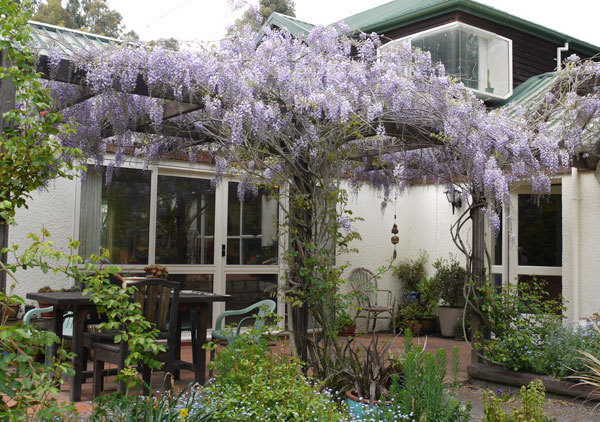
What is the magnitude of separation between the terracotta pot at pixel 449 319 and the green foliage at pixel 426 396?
5.29 m

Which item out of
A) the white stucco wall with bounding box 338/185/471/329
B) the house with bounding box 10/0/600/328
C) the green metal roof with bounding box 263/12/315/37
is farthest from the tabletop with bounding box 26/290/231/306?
the green metal roof with bounding box 263/12/315/37

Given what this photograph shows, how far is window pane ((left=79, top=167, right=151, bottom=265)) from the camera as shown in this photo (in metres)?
7.21

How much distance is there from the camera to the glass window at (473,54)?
9.62 m

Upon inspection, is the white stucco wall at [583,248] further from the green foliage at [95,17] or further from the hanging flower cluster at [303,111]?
the green foliage at [95,17]

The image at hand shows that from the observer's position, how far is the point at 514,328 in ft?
18.8

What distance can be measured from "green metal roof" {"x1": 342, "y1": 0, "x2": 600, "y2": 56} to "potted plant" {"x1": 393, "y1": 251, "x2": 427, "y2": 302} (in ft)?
11.9

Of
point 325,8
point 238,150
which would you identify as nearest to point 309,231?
point 238,150

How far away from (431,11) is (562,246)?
4272 mm

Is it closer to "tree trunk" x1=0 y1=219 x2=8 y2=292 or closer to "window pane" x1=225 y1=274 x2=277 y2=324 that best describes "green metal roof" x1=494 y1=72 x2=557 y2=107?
"window pane" x1=225 y1=274 x2=277 y2=324

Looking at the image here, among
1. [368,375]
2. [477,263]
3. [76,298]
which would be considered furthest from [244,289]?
[368,375]

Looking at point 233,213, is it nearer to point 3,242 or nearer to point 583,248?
point 583,248

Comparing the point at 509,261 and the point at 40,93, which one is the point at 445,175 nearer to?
the point at 509,261

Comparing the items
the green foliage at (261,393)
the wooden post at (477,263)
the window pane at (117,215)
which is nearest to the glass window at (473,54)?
the wooden post at (477,263)

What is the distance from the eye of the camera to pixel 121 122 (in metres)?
4.66
